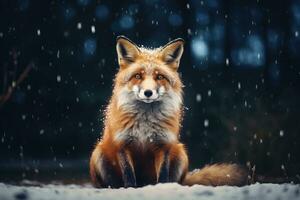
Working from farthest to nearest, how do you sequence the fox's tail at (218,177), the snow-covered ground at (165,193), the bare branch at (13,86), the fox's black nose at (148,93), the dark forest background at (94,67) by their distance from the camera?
the dark forest background at (94,67)
the bare branch at (13,86)
the fox's tail at (218,177)
the fox's black nose at (148,93)
the snow-covered ground at (165,193)

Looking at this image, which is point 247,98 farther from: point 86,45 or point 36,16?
point 36,16

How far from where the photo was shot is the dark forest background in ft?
35.3

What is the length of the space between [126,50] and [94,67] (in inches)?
217

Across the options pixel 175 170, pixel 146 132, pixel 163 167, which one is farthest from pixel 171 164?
pixel 146 132

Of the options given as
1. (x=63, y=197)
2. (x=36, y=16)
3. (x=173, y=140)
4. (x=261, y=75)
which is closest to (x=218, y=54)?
(x=261, y=75)

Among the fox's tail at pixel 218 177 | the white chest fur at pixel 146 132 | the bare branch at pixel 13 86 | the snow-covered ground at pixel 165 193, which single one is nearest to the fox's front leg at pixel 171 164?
the white chest fur at pixel 146 132

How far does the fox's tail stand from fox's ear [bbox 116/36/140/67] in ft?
5.29

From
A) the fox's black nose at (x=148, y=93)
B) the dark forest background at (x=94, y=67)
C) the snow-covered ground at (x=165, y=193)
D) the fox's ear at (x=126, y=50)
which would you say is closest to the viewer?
the snow-covered ground at (x=165, y=193)

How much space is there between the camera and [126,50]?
546cm

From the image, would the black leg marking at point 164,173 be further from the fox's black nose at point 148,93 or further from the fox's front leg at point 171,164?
the fox's black nose at point 148,93

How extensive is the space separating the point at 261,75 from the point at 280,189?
22.5 feet

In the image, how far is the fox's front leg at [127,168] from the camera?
207 inches

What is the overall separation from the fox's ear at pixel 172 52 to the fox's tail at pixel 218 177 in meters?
1.38

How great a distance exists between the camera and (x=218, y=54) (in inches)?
460
